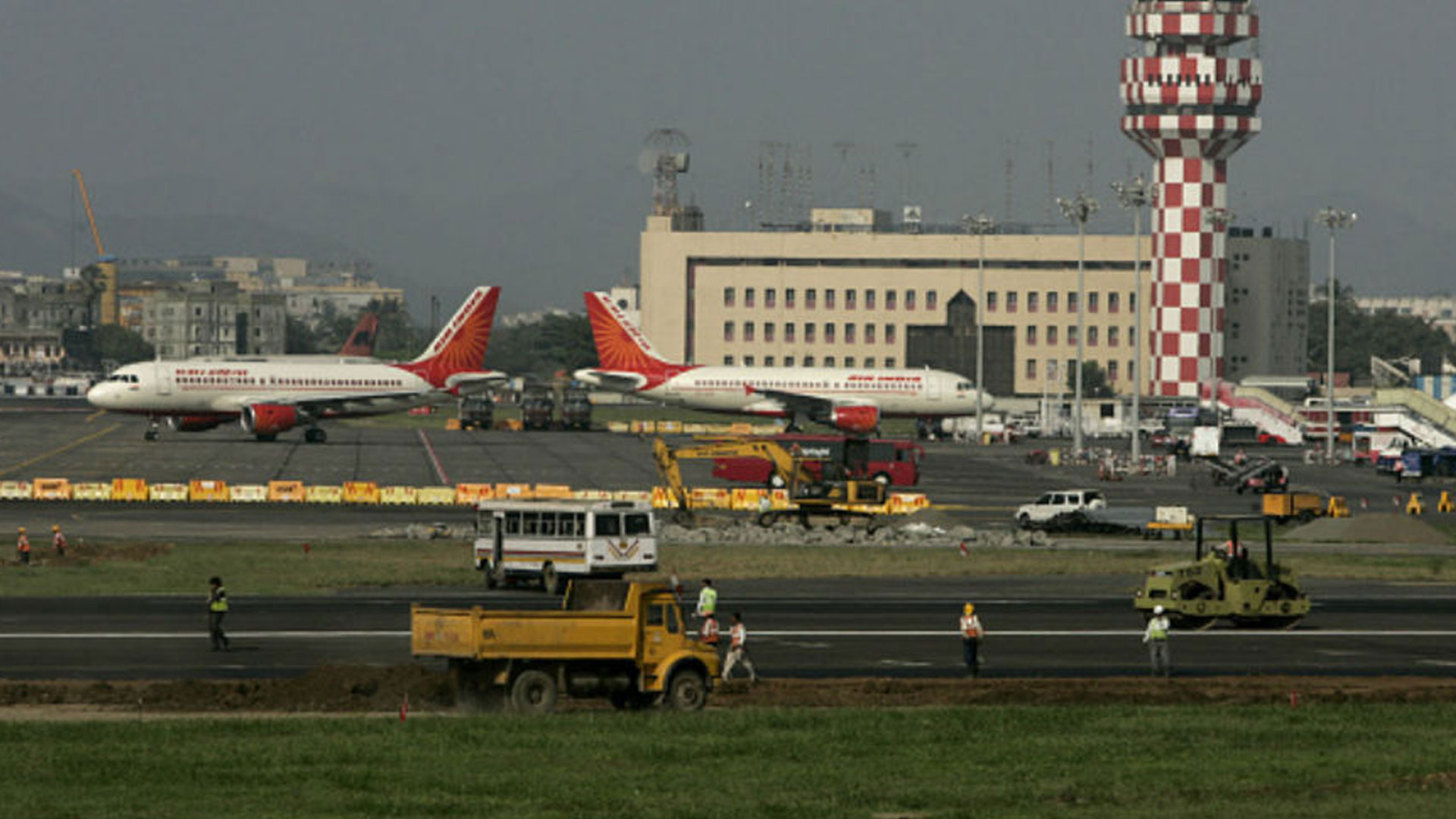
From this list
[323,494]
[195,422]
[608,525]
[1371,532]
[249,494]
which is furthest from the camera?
[195,422]

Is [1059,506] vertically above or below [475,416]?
below

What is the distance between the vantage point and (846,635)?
48062mm

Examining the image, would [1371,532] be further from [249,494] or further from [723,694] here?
[723,694]

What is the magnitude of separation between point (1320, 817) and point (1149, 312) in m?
169

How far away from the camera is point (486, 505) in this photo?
57.2m

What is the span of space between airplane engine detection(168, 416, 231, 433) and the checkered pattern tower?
83.8m

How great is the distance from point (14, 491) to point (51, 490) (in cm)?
143

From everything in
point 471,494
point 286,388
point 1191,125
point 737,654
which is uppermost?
point 1191,125

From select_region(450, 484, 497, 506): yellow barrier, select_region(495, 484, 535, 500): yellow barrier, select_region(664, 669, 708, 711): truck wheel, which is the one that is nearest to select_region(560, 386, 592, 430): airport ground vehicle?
select_region(495, 484, 535, 500): yellow barrier

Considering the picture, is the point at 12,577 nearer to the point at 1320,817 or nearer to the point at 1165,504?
the point at 1320,817

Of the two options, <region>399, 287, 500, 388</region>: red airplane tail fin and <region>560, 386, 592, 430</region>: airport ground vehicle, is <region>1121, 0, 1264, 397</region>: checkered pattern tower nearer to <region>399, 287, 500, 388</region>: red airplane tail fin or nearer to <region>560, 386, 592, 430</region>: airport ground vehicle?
<region>560, 386, 592, 430</region>: airport ground vehicle

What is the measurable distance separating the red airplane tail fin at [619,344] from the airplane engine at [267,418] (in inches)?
1090

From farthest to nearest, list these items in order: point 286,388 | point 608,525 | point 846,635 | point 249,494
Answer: point 286,388
point 249,494
point 608,525
point 846,635

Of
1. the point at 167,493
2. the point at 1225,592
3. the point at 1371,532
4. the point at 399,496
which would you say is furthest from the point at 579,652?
the point at 167,493
